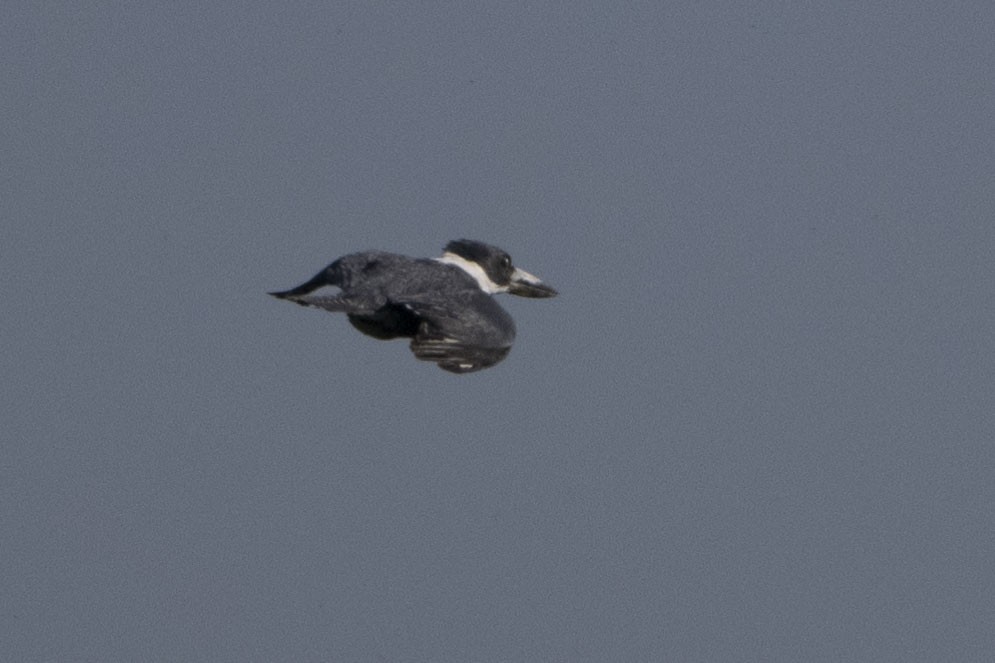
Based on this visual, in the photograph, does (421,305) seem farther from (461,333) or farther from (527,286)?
(527,286)

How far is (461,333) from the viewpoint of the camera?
2470 cm

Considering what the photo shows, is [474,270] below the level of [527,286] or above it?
below

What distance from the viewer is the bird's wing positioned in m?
24.3

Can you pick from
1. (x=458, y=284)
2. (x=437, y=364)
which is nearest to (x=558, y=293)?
(x=458, y=284)

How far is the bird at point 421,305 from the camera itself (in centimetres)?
2453

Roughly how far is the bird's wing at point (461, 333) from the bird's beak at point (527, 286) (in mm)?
2747

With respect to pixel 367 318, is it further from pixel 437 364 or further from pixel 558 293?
pixel 558 293

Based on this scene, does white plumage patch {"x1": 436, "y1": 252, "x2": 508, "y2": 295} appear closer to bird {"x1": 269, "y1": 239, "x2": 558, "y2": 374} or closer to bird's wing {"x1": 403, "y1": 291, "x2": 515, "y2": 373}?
bird {"x1": 269, "y1": 239, "x2": 558, "y2": 374}

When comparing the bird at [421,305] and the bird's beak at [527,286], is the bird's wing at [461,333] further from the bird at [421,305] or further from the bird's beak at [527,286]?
the bird's beak at [527,286]

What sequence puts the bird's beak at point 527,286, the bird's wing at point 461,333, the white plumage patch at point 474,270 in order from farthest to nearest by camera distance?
the bird's beak at point 527,286 < the white plumage patch at point 474,270 < the bird's wing at point 461,333

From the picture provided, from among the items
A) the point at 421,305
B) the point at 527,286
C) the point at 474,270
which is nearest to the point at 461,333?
the point at 421,305

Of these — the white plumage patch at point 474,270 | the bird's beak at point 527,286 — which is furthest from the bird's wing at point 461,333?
the bird's beak at point 527,286

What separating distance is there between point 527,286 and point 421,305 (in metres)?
3.58

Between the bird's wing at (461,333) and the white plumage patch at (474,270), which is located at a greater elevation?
the white plumage patch at (474,270)
